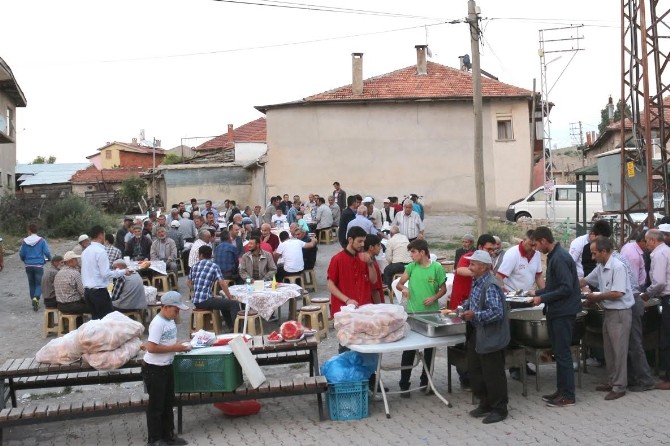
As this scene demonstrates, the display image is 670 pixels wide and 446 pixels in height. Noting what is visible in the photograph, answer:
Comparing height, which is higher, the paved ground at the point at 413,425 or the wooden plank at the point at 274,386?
the wooden plank at the point at 274,386

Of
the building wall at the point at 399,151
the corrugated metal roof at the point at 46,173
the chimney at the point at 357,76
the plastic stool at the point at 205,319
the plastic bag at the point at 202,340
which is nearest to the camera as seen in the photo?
the plastic bag at the point at 202,340

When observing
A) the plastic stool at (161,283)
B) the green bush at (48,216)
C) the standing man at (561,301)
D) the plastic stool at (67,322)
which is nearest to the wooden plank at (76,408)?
the standing man at (561,301)

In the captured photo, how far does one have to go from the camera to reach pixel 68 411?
6.52 metres

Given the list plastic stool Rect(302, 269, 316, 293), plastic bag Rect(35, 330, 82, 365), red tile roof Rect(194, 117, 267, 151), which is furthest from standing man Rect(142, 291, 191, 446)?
red tile roof Rect(194, 117, 267, 151)

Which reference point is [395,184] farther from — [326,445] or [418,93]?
[326,445]

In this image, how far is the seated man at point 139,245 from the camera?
1495cm

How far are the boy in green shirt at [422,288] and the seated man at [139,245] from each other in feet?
27.5

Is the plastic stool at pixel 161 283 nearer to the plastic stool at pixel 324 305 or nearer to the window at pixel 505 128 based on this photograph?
the plastic stool at pixel 324 305

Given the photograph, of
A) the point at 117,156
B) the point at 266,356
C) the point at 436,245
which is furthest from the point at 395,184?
the point at 117,156

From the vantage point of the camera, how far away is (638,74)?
50.4 ft

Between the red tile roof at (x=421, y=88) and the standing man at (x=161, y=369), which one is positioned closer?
the standing man at (x=161, y=369)

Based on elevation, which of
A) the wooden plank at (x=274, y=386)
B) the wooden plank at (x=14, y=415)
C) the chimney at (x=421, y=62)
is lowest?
the wooden plank at (x=14, y=415)

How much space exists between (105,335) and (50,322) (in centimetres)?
543

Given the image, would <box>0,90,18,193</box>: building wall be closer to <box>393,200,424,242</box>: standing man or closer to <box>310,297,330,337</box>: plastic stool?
<box>393,200,424,242</box>: standing man
